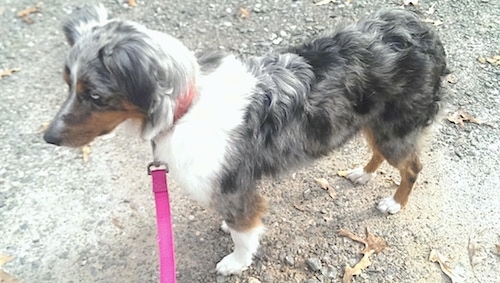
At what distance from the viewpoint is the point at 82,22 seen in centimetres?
264

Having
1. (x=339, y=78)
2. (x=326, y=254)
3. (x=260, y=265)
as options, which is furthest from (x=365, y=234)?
(x=339, y=78)

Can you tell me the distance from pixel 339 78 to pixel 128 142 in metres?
2.01

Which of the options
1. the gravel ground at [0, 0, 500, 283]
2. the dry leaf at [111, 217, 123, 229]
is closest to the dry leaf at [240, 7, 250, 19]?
the gravel ground at [0, 0, 500, 283]

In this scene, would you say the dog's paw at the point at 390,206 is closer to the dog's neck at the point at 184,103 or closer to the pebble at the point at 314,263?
the pebble at the point at 314,263

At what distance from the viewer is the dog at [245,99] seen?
7.90 ft

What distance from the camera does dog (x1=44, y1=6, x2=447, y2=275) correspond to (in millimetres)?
2408

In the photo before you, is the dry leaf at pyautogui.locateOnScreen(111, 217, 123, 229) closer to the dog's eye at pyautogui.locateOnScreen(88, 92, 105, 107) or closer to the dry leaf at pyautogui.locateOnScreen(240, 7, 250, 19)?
the dog's eye at pyautogui.locateOnScreen(88, 92, 105, 107)

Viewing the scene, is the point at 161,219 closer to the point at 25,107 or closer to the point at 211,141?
the point at 211,141

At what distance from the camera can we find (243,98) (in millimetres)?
2781

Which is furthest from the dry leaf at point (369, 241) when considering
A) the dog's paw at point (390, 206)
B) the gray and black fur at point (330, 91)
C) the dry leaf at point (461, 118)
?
the dry leaf at point (461, 118)

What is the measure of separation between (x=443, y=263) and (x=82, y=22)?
2.74 m

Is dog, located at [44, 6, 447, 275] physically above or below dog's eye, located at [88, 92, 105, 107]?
below

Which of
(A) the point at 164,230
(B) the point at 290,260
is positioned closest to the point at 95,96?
(A) the point at 164,230

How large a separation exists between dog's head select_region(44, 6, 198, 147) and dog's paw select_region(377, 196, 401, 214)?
6.40ft
